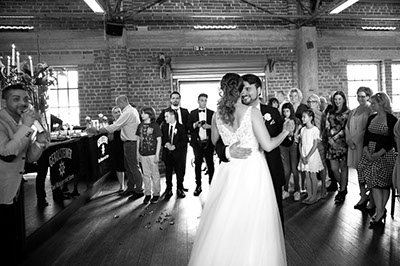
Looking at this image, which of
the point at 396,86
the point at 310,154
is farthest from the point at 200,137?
the point at 396,86

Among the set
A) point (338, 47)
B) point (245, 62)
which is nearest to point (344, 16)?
point (338, 47)

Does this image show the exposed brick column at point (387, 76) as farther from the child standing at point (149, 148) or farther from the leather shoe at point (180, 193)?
the child standing at point (149, 148)

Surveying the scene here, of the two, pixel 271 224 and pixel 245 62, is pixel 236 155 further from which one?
pixel 245 62

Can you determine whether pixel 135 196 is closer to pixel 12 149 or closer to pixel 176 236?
pixel 176 236

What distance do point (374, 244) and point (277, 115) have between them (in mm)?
1638

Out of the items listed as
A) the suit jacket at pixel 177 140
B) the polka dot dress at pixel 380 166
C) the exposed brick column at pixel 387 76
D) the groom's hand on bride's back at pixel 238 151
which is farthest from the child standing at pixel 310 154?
the exposed brick column at pixel 387 76

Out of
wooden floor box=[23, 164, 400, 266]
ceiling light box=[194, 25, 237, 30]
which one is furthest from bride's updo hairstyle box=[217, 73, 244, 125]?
ceiling light box=[194, 25, 237, 30]

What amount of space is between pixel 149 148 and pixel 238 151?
10.1ft

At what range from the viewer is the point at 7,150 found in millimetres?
2549

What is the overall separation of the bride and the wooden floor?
123mm

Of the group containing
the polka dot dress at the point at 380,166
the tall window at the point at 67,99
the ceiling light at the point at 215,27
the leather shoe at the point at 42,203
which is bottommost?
the leather shoe at the point at 42,203

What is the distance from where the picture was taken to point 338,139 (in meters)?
5.04

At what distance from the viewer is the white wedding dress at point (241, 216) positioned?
7.92 feet

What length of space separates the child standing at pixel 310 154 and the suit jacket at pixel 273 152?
202cm
